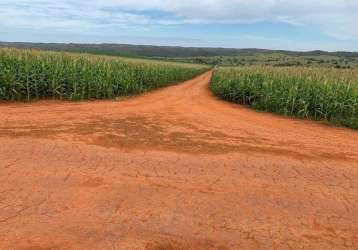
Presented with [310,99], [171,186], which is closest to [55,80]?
[310,99]

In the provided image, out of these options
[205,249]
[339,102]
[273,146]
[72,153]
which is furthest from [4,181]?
[339,102]

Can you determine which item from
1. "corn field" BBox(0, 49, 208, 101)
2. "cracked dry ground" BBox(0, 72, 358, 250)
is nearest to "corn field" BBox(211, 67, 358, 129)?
"cracked dry ground" BBox(0, 72, 358, 250)

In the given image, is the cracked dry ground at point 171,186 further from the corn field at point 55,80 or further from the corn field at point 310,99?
the corn field at point 55,80

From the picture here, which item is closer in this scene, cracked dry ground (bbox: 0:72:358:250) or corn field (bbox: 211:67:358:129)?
cracked dry ground (bbox: 0:72:358:250)

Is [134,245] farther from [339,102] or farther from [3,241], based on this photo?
[339,102]

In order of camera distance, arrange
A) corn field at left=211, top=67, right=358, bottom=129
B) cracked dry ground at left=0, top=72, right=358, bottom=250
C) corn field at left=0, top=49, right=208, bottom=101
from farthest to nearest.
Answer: corn field at left=0, top=49, right=208, bottom=101 < corn field at left=211, top=67, right=358, bottom=129 < cracked dry ground at left=0, top=72, right=358, bottom=250

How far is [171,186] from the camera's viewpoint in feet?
18.9

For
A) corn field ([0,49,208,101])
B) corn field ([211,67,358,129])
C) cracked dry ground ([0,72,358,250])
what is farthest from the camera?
corn field ([0,49,208,101])

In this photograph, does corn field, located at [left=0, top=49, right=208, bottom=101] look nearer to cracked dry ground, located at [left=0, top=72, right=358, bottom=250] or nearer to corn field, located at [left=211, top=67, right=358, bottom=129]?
cracked dry ground, located at [left=0, top=72, right=358, bottom=250]

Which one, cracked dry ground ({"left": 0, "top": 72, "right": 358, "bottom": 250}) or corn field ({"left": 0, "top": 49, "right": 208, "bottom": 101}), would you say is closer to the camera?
cracked dry ground ({"left": 0, "top": 72, "right": 358, "bottom": 250})

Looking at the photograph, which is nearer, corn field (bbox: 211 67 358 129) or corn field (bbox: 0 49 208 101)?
corn field (bbox: 211 67 358 129)

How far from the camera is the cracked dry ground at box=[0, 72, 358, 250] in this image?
4.46 meters

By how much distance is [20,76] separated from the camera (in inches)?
532

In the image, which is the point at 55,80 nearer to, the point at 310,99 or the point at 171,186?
the point at 310,99
